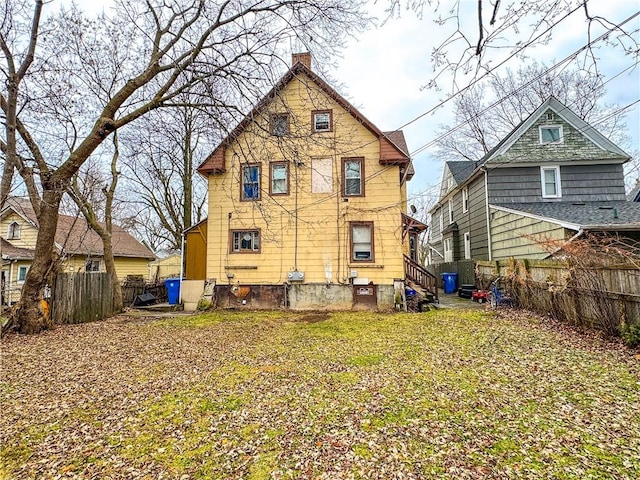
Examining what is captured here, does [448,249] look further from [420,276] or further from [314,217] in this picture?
[314,217]

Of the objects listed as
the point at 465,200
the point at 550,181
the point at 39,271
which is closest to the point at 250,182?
the point at 39,271

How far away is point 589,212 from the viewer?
10992 mm

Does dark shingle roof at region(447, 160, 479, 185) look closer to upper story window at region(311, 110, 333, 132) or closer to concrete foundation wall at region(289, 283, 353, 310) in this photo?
upper story window at region(311, 110, 333, 132)

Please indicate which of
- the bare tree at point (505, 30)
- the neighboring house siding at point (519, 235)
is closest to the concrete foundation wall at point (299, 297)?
the neighboring house siding at point (519, 235)

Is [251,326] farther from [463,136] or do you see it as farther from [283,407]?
[463,136]

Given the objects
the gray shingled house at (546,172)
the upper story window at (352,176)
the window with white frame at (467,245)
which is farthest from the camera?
the window with white frame at (467,245)

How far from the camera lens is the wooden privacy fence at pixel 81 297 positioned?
9438 millimetres

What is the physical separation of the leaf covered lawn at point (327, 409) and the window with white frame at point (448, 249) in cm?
1207

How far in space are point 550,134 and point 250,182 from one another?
12010 millimetres

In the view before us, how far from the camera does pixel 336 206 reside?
12188 millimetres

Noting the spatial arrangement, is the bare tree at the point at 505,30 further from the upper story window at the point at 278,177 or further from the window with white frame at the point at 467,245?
the window with white frame at the point at 467,245

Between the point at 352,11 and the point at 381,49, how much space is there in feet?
8.26

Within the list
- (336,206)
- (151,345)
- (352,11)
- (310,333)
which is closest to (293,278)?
(336,206)

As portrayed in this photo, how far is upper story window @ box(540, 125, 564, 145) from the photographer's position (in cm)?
1359
